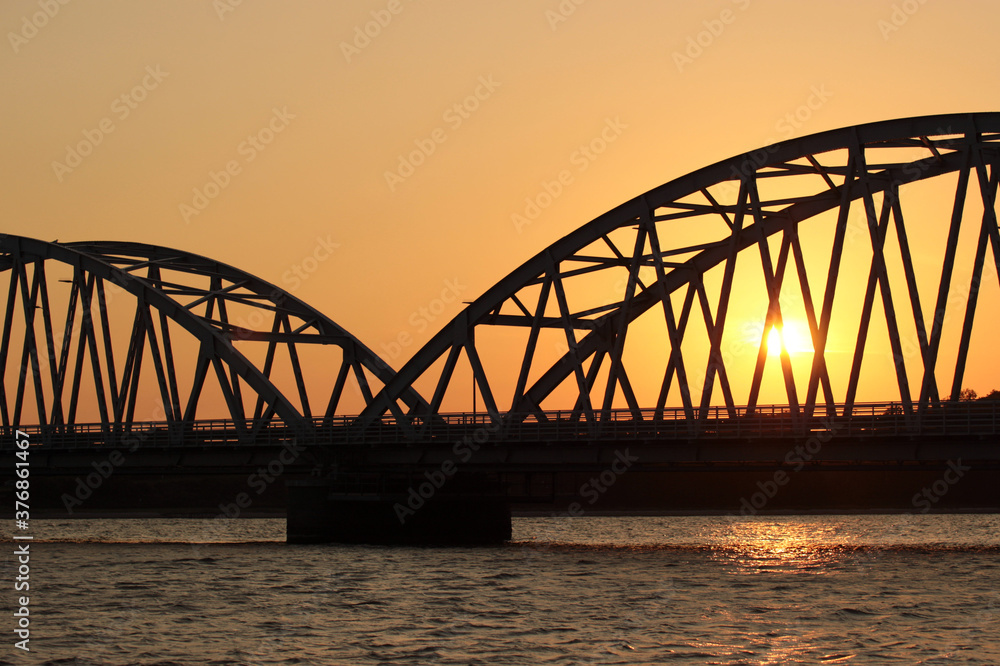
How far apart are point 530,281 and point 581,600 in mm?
22503

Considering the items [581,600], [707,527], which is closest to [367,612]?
[581,600]

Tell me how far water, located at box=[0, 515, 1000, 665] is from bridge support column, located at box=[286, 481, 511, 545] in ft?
4.86

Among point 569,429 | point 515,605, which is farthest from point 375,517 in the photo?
point 515,605

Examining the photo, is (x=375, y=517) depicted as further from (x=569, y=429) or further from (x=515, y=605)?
(x=515, y=605)

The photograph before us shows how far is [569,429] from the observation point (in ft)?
186

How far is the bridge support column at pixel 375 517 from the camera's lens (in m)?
63.0

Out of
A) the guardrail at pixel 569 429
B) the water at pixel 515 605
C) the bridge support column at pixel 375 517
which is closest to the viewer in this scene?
the water at pixel 515 605

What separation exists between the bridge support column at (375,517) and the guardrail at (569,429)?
2.70 meters

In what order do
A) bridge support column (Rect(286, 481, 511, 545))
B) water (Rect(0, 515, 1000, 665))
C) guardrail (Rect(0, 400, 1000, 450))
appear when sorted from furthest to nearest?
bridge support column (Rect(286, 481, 511, 545)), guardrail (Rect(0, 400, 1000, 450)), water (Rect(0, 515, 1000, 665))

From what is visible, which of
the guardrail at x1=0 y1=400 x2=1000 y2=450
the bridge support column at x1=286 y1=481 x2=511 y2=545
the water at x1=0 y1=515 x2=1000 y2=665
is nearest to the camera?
the water at x1=0 y1=515 x2=1000 y2=665

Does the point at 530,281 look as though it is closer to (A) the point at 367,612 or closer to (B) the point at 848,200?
(B) the point at 848,200

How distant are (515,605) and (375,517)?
78.7 feet

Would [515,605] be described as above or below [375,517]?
below

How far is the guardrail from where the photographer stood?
48.2m
